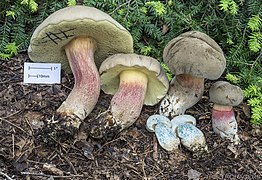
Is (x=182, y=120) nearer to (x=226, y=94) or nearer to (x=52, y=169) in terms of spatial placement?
(x=226, y=94)

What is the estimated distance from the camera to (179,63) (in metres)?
2.14

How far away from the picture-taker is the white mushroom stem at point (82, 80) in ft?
7.13

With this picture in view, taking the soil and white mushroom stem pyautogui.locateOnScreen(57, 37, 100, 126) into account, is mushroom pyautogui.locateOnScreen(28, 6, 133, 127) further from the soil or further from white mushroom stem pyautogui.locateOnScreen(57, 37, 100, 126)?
the soil

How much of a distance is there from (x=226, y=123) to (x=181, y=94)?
336 millimetres

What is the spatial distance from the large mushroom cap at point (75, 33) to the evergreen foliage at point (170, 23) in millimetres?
223

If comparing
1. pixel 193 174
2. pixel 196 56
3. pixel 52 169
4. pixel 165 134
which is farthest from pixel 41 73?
pixel 193 174

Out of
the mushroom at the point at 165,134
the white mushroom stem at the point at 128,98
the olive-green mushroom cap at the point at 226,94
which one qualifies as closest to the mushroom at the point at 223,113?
the olive-green mushroom cap at the point at 226,94

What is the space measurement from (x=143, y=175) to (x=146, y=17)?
3.72 feet

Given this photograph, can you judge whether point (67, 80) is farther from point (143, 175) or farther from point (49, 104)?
point (143, 175)

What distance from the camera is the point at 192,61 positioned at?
2.09 metres

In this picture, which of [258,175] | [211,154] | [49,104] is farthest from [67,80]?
[258,175]

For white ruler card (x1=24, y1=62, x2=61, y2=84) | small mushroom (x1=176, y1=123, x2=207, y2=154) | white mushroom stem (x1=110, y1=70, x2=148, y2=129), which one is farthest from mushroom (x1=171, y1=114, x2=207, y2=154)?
white ruler card (x1=24, y1=62, x2=61, y2=84)

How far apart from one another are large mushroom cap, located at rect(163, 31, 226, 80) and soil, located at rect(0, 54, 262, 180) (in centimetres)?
43

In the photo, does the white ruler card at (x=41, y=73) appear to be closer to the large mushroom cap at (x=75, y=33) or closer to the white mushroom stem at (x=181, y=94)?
the large mushroom cap at (x=75, y=33)
